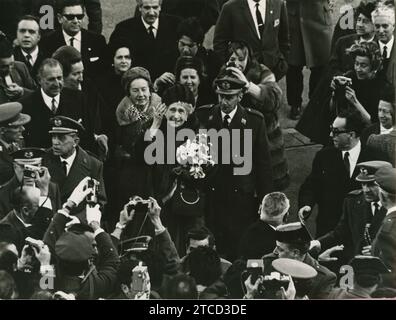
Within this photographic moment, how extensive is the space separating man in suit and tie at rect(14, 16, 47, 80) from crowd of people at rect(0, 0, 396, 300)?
0.01m

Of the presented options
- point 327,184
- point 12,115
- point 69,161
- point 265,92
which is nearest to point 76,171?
A: point 69,161

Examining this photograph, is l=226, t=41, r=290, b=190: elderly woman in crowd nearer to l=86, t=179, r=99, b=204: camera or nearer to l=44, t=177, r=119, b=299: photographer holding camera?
l=86, t=179, r=99, b=204: camera

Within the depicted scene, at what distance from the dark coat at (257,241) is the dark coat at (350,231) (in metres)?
0.58

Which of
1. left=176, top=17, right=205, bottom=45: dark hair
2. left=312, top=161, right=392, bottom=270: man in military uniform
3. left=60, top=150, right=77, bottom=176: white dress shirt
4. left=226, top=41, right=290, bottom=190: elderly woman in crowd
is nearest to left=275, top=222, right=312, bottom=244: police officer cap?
left=312, top=161, right=392, bottom=270: man in military uniform

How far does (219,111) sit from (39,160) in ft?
7.19

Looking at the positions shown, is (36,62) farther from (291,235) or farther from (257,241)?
(291,235)

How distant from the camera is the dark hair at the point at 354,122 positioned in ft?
30.9

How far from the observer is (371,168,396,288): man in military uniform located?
364 inches

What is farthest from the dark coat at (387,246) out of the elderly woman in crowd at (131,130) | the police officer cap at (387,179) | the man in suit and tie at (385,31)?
the elderly woman in crowd at (131,130)

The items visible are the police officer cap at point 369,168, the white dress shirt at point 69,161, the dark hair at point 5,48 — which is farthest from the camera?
the dark hair at point 5,48

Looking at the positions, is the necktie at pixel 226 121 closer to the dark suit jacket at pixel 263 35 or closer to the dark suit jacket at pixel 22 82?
the dark suit jacket at pixel 263 35

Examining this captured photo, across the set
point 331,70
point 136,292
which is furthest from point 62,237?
point 331,70

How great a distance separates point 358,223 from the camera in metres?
9.29
